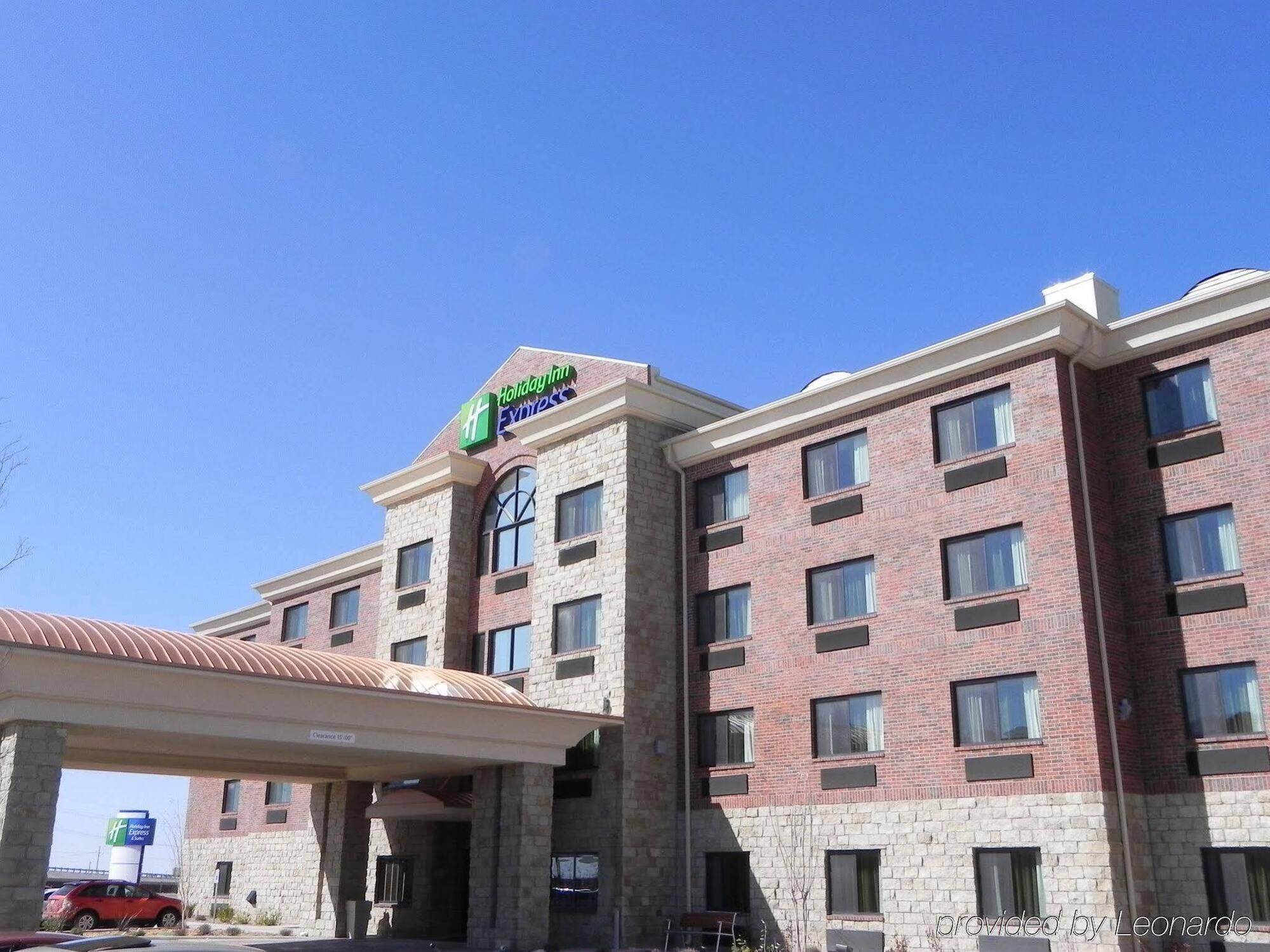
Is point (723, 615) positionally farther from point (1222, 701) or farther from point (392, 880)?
point (392, 880)

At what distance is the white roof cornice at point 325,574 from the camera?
132 feet

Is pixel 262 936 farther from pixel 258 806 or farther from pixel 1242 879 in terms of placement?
pixel 1242 879

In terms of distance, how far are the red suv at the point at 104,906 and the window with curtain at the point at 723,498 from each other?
21.8 m

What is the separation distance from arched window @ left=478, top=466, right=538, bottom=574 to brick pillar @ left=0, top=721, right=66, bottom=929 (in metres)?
13.9

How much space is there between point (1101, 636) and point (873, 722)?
16.6 ft

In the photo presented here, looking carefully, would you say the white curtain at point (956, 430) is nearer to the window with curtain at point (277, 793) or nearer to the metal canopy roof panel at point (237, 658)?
the metal canopy roof panel at point (237, 658)

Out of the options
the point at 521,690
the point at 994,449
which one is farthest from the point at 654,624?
the point at 994,449

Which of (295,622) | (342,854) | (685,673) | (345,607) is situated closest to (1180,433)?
(685,673)

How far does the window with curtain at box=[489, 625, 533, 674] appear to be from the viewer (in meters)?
31.9

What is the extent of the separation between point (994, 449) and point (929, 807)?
6936 millimetres

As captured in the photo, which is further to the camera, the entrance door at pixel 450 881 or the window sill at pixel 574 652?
the entrance door at pixel 450 881

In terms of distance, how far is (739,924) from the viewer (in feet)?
83.4

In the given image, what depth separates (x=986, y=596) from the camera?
917 inches

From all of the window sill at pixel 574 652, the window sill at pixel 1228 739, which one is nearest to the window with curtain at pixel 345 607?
the window sill at pixel 574 652
